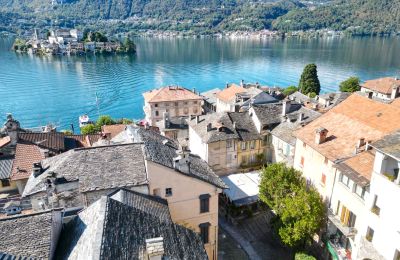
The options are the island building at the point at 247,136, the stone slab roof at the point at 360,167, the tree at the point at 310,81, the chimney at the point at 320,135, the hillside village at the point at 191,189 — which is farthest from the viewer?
the tree at the point at 310,81

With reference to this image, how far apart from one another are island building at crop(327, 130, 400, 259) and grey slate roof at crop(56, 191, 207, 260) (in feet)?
49.6

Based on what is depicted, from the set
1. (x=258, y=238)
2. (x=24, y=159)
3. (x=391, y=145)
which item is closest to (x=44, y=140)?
(x=24, y=159)

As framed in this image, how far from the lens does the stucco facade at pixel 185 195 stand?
25.6m

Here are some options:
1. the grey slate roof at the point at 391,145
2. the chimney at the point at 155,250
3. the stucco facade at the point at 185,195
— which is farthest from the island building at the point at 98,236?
the grey slate roof at the point at 391,145

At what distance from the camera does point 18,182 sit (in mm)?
36562

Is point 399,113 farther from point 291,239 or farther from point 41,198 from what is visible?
point 41,198

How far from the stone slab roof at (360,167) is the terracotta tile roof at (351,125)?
2.22 m

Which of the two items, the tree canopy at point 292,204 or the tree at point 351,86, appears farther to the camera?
the tree at point 351,86

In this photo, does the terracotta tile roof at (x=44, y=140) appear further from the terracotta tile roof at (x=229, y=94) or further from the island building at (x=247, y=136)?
the terracotta tile roof at (x=229, y=94)

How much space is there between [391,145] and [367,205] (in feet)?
19.8

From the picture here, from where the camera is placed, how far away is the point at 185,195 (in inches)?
1072

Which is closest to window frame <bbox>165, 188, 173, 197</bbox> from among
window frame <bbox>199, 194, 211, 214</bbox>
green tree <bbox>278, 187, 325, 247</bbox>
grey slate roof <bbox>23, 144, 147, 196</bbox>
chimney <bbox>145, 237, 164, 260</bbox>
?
grey slate roof <bbox>23, 144, 147, 196</bbox>

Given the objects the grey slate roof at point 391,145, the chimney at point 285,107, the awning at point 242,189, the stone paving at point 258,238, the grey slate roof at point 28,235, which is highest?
the grey slate roof at point 391,145

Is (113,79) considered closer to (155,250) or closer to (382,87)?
(382,87)
